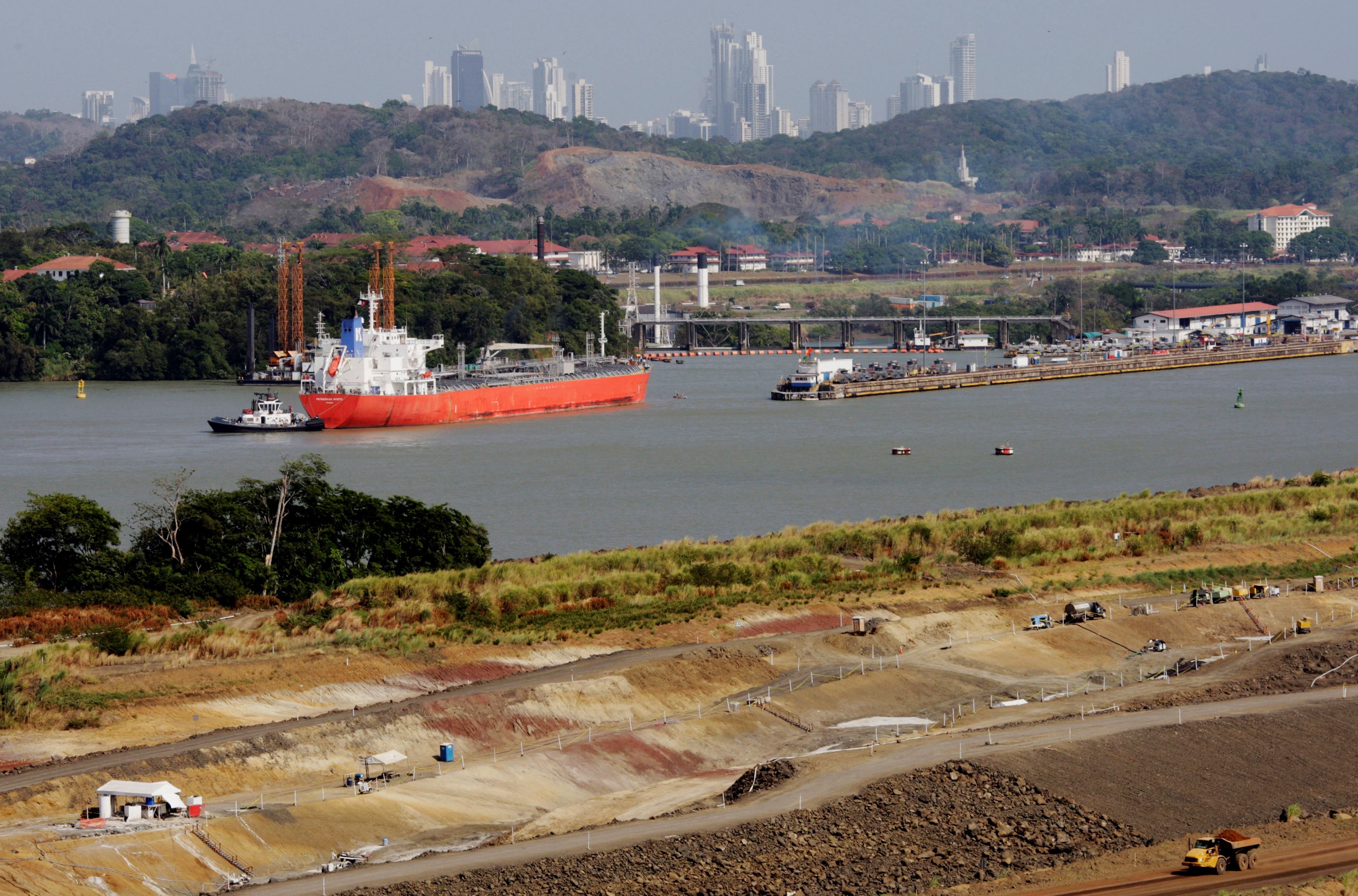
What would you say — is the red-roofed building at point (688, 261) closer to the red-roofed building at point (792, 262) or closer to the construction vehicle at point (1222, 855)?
the red-roofed building at point (792, 262)

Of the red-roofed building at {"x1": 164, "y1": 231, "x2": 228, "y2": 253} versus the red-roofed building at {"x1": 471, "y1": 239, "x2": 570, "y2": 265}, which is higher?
the red-roofed building at {"x1": 164, "y1": 231, "x2": 228, "y2": 253}

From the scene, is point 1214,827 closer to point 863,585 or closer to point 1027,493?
point 863,585

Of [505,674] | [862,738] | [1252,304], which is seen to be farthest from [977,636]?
[1252,304]


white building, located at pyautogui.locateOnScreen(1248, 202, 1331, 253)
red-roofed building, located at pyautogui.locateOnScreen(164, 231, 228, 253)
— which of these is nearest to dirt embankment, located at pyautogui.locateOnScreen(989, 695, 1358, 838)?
red-roofed building, located at pyautogui.locateOnScreen(164, 231, 228, 253)

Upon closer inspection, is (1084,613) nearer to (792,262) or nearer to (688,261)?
(688,261)

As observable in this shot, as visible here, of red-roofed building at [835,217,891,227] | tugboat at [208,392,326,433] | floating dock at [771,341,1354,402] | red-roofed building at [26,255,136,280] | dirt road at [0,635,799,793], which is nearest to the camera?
dirt road at [0,635,799,793]

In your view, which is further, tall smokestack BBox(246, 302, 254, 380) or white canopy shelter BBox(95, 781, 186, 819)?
tall smokestack BBox(246, 302, 254, 380)

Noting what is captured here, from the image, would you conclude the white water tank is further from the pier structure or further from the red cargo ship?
the red cargo ship
